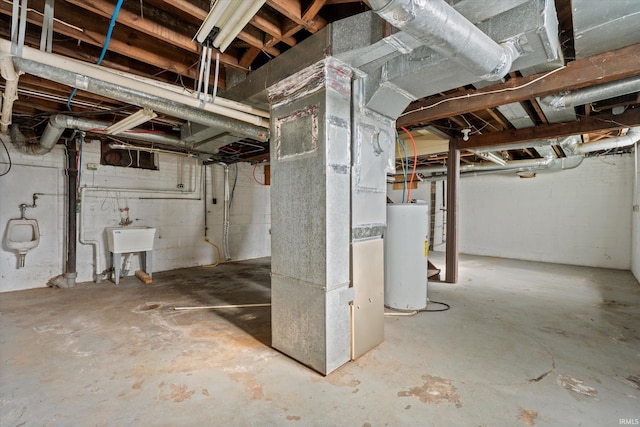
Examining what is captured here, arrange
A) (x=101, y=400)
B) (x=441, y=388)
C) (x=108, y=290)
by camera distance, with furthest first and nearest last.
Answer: (x=108, y=290), (x=441, y=388), (x=101, y=400)

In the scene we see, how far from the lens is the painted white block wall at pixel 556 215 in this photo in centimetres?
555

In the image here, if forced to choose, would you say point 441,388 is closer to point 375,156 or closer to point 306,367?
point 306,367

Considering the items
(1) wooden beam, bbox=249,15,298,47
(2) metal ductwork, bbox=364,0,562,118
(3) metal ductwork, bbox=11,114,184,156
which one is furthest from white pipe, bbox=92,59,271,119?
(3) metal ductwork, bbox=11,114,184,156

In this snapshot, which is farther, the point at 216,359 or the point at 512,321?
the point at 512,321

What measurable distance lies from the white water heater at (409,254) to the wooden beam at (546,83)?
1.03 m

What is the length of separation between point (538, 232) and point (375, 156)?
6.07 m

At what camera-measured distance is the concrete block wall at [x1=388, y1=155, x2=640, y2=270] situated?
552cm

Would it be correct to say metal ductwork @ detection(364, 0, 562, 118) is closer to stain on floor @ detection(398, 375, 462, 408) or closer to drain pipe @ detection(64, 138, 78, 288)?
stain on floor @ detection(398, 375, 462, 408)

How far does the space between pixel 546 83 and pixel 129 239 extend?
521 centimetres

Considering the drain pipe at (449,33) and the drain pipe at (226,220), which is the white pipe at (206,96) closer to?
the drain pipe at (449,33)

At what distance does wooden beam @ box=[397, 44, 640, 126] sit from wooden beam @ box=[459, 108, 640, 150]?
1.58m

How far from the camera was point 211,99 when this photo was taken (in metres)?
2.31

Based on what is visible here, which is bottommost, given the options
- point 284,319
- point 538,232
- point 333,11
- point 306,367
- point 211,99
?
point 306,367

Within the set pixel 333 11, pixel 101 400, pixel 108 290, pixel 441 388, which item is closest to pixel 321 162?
pixel 333 11
